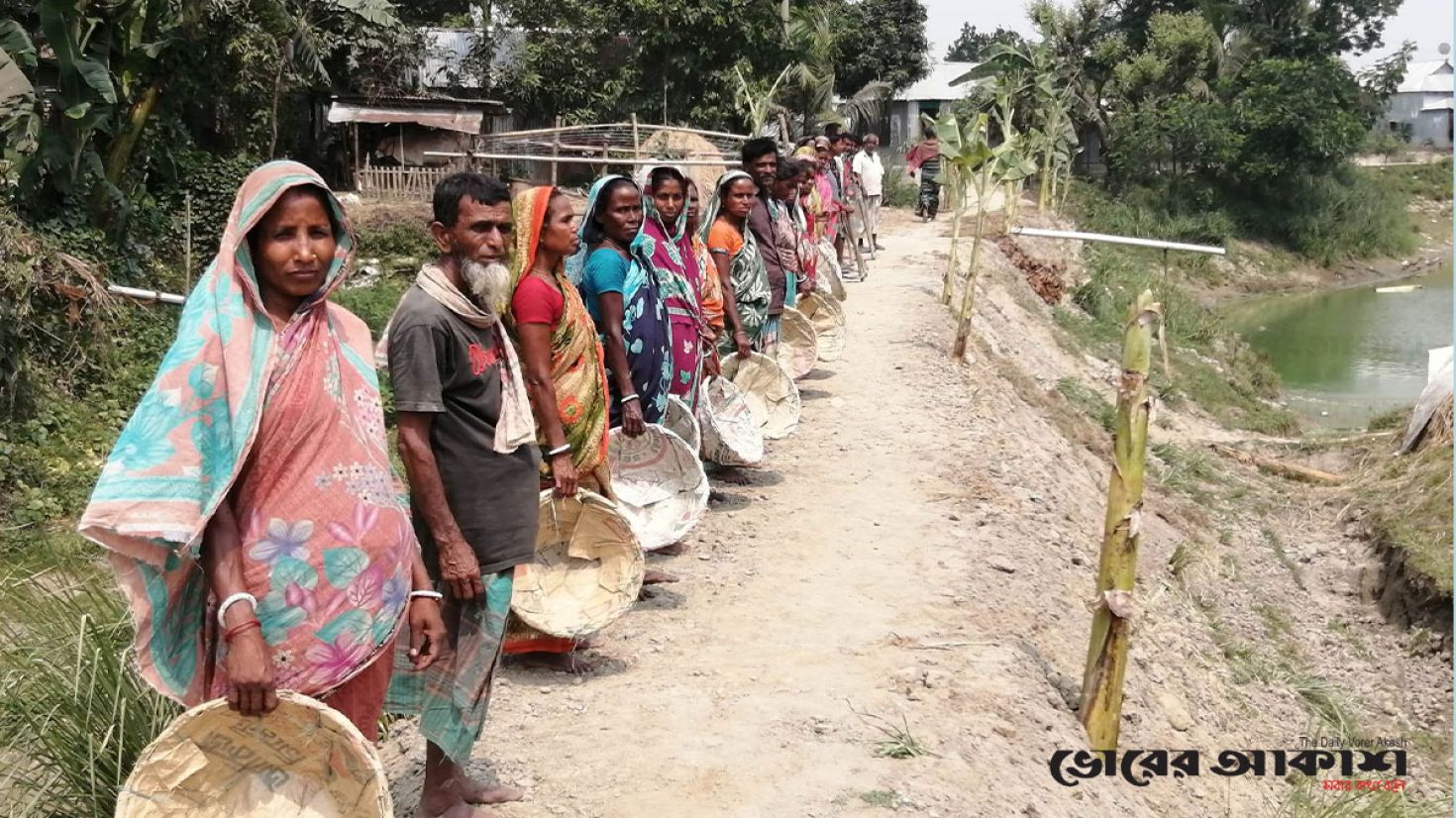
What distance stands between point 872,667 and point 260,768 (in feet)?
8.57

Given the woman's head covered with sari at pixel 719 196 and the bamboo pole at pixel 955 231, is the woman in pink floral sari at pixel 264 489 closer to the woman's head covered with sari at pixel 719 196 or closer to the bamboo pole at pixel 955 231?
the woman's head covered with sari at pixel 719 196

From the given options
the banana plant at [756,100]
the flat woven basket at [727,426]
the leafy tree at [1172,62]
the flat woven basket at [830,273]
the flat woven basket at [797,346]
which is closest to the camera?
the flat woven basket at [727,426]

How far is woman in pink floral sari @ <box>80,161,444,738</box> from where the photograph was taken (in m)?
2.36

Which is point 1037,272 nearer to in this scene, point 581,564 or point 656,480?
point 656,480

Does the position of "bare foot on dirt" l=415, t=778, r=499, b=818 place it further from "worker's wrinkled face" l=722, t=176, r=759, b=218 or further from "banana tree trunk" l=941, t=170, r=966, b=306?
"banana tree trunk" l=941, t=170, r=966, b=306

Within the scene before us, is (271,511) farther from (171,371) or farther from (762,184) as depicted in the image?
(762,184)

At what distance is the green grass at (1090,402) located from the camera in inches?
517

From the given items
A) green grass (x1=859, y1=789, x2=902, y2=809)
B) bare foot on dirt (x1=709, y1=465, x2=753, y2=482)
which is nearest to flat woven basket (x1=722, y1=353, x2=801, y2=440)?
bare foot on dirt (x1=709, y1=465, x2=753, y2=482)

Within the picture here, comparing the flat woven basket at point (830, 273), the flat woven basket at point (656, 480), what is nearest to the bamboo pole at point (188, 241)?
the flat woven basket at point (656, 480)

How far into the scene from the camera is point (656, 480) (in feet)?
17.8

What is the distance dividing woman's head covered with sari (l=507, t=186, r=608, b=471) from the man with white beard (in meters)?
0.88

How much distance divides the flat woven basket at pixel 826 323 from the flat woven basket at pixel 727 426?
2.94 m

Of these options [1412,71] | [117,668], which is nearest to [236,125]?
[117,668]

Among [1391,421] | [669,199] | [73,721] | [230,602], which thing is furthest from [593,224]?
[1391,421]
